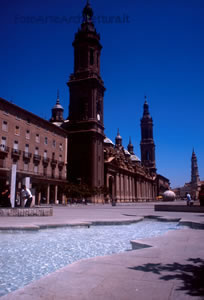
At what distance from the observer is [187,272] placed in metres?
3.85

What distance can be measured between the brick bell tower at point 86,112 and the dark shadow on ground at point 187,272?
51.0 metres

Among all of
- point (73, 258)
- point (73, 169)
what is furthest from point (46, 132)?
point (73, 258)

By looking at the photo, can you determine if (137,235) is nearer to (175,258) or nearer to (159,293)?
(175,258)

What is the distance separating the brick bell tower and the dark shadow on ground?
51.0 metres

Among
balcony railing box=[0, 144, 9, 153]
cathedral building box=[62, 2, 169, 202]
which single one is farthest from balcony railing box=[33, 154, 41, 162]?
cathedral building box=[62, 2, 169, 202]

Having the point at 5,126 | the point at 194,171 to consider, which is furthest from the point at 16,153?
the point at 194,171

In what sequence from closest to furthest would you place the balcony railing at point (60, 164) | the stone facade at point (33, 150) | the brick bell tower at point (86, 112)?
the stone facade at point (33, 150)
the balcony railing at point (60, 164)
the brick bell tower at point (86, 112)

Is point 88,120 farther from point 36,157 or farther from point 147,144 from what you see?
point 147,144

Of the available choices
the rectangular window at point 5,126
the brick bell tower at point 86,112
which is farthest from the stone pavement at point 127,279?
the brick bell tower at point 86,112

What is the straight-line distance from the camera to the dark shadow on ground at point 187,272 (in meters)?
3.24

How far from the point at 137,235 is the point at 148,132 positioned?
11569 cm

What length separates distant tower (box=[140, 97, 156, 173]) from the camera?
122m

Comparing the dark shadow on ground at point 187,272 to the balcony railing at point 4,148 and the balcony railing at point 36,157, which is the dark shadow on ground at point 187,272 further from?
the balcony railing at point 36,157

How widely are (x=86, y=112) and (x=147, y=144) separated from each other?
6612 cm
